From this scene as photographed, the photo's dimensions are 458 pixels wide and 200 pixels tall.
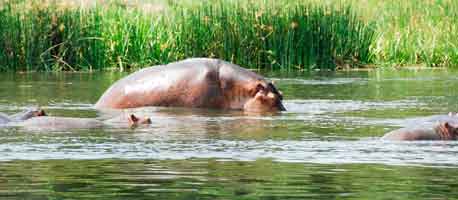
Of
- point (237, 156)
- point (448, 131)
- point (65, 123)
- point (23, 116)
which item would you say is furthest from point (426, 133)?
point (23, 116)

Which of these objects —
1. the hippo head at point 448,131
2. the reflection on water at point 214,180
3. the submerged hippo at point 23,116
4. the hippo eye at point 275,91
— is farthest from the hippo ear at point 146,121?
the reflection on water at point 214,180

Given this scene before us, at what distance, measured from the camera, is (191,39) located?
72.7 ft

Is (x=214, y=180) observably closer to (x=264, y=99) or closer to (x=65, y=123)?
(x=65, y=123)

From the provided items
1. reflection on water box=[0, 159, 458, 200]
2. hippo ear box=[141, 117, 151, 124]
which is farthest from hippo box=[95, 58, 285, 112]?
reflection on water box=[0, 159, 458, 200]

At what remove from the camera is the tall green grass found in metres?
21.9

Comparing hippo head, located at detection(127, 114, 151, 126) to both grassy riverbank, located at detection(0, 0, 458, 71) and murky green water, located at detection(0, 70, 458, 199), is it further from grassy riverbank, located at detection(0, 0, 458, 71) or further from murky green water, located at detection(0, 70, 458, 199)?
grassy riverbank, located at detection(0, 0, 458, 71)

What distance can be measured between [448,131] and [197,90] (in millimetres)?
4581

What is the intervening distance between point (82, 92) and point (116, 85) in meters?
2.26

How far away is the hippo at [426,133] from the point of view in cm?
974

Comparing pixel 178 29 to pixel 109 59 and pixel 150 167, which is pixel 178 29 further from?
pixel 150 167

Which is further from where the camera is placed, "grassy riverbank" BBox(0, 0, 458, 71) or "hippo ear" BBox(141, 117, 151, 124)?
"grassy riverbank" BBox(0, 0, 458, 71)

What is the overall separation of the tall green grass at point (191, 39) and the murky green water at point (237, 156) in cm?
734

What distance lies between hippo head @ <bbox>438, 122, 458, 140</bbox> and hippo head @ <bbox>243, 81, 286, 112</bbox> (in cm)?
388

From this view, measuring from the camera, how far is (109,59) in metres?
22.6
